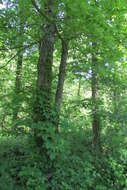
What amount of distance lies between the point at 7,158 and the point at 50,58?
7.29ft

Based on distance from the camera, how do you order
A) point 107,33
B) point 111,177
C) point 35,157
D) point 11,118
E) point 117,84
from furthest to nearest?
point 117,84 < point 111,177 < point 11,118 < point 35,157 < point 107,33

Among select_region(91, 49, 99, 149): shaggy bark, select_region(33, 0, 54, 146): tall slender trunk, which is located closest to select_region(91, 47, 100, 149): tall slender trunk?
select_region(91, 49, 99, 149): shaggy bark

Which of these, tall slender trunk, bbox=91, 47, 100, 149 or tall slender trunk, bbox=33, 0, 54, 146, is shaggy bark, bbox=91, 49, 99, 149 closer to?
tall slender trunk, bbox=91, 47, 100, 149

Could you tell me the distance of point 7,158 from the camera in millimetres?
3736

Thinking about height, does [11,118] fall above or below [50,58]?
below

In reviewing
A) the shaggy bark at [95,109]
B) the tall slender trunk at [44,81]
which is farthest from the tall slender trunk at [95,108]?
the tall slender trunk at [44,81]

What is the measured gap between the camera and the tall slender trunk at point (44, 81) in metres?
3.30

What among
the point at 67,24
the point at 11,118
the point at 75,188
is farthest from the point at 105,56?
the point at 75,188

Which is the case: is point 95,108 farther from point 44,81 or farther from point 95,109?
point 44,81

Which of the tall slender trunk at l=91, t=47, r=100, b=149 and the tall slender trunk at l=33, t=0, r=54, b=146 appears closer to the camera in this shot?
the tall slender trunk at l=33, t=0, r=54, b=146

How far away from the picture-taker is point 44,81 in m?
3.78

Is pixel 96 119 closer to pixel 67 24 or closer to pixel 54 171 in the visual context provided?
pixel 54 171

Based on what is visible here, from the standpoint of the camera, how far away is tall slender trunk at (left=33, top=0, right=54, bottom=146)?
330 cm

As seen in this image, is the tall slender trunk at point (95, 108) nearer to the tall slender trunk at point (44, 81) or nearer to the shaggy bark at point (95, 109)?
the shaggy bark at point (95, 109)
